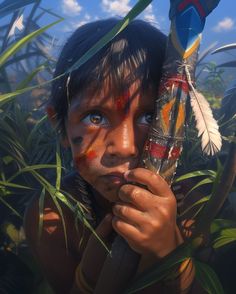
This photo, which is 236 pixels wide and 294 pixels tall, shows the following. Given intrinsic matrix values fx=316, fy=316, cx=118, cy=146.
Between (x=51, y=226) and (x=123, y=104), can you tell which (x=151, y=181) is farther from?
(x=51, y=226)

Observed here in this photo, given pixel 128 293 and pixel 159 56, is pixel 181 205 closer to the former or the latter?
pixel 128 293

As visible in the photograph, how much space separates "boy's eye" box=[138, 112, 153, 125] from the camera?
29.7 inches

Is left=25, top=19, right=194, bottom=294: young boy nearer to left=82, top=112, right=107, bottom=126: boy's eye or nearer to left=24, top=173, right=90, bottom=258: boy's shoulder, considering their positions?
left=82, top=112, right=107, bottom=126: boy's eye

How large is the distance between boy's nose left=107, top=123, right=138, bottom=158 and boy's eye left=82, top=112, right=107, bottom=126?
0.05 meters

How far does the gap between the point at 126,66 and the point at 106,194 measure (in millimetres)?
321

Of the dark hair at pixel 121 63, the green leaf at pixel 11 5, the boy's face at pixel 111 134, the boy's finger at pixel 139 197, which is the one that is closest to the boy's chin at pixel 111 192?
the boy's face at pixel 111 134

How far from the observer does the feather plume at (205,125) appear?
60cm

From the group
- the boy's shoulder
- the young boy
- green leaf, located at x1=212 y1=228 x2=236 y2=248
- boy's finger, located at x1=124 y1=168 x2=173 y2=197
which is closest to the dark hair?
the young boy

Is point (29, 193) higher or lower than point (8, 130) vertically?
lower

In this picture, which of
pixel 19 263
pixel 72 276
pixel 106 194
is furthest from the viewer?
pixel 19 263

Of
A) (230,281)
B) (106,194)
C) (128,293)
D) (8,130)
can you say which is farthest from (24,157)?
(230,281)

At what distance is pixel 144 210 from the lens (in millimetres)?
645

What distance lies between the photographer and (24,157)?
4.37ft

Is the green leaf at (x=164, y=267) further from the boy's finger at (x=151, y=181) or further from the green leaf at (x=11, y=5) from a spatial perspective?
the green leaf at (x=11, y=5)
